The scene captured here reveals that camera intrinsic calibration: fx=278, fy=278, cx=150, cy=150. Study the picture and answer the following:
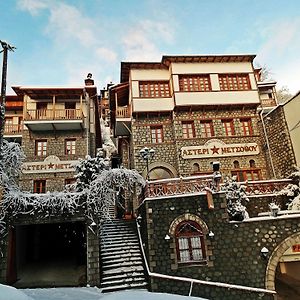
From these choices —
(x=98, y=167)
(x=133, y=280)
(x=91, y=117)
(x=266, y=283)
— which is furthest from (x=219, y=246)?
(x=91, y=117)

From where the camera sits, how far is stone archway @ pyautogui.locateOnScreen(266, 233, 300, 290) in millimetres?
10289

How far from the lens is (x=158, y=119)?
58.2 ft

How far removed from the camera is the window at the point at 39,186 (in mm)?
17016

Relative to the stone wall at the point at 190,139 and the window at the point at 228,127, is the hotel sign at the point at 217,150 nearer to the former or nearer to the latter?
the stone wall at the point at 190,139

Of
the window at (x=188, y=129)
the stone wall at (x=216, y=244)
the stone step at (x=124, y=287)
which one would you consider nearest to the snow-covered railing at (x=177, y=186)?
the stone wall at (x=216, y=244)

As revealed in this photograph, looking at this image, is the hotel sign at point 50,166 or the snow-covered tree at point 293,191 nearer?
the snow-covered tree at point 293,191

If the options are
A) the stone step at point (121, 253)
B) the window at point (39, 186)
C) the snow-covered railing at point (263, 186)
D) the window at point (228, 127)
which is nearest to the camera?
the stone step at point (121, 253)

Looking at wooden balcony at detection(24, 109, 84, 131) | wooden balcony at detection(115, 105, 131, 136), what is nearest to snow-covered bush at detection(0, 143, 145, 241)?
wooden balcony at detection(24, 109, 84, 131)

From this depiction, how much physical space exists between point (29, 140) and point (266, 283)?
15169 millimetres

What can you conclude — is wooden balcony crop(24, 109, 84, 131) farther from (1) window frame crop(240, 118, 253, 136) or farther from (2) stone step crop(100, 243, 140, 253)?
(1) window frame crop(240, 118, 253, 136)

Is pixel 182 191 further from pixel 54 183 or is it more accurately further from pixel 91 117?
pixel 91 117

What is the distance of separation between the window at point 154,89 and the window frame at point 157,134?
6.81 ft

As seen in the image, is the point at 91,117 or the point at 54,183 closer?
the point at 54,183

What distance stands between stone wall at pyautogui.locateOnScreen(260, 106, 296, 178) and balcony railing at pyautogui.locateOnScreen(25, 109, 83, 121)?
1181cm
